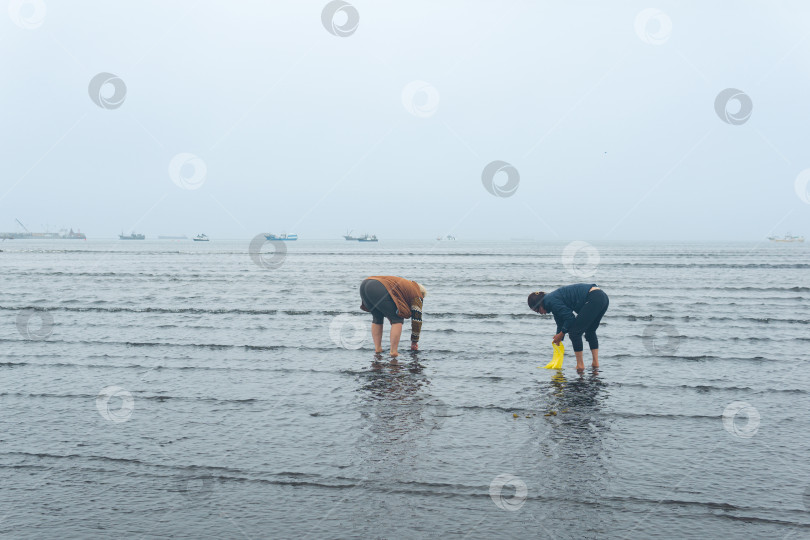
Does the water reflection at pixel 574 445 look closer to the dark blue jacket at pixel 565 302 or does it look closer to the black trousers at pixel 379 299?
the dark blue jacket at pixel 565 302

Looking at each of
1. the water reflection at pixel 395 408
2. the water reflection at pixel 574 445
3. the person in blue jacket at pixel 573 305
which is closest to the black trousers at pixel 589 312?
the person in blue jacket at pixel 573 305

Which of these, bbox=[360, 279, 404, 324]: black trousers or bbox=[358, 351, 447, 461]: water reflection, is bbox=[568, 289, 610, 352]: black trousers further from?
bbox=[360, 279, 404, 324]: black trousers

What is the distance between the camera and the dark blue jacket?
33.8 feet

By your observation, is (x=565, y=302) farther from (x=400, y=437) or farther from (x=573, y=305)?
(x=400, y=437)

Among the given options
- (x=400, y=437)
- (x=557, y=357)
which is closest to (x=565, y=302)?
(x=557, y=357)

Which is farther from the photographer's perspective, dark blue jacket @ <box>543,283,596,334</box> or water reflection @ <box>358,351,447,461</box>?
dark blue jacket @ <box>543,283,596,334</box>

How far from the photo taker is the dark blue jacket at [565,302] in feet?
33.8

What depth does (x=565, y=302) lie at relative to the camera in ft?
34.6

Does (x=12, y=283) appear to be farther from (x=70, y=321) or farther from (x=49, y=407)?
(x=49, y=407)

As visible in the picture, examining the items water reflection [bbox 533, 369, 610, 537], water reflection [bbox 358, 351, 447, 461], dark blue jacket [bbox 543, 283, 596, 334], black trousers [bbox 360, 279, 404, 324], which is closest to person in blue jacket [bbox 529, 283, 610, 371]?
dark blue jacket [bbox 543, 283, 596, 334]

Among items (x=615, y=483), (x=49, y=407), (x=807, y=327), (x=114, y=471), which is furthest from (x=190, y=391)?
(x=807, y=327)

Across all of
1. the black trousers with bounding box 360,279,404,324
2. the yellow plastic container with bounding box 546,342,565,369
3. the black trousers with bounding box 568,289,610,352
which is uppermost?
the black trousers with bounding box 360,279,404,324

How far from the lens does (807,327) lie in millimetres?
18672

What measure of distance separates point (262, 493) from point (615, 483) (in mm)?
3445
